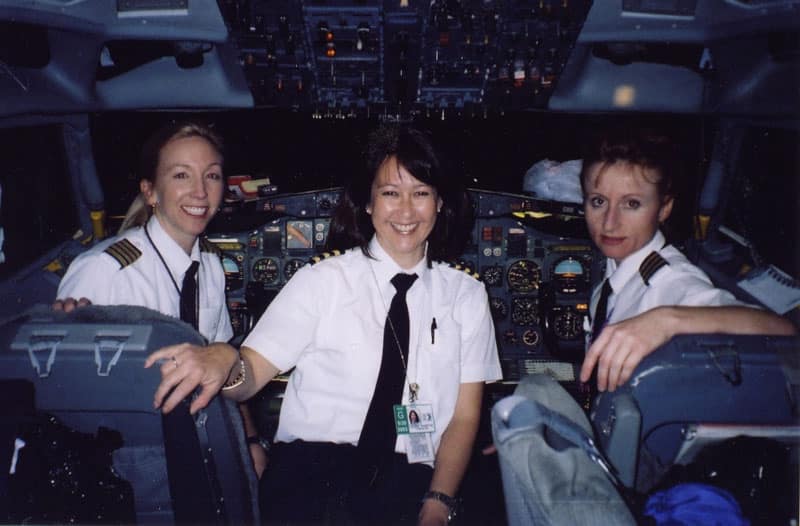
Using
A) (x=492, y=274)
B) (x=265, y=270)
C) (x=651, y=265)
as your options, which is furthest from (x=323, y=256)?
(x=492, y=274)

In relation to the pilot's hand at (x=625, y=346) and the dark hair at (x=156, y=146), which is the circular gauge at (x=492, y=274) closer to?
the dark hair at (x=156, y=146)

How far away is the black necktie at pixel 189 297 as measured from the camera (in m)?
1.93

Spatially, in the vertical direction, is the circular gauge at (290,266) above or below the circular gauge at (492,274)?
above

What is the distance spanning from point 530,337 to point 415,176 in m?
1.81

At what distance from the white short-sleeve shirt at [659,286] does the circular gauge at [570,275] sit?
1.04 m

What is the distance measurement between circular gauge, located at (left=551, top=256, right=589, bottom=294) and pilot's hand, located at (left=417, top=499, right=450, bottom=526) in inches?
74.4

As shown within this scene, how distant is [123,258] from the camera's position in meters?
1.80

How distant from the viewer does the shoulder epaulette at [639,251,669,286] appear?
169cm

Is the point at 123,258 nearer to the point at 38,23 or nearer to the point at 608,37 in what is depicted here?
the point at 38,23

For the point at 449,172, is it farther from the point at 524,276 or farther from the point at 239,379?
the point at 524,276

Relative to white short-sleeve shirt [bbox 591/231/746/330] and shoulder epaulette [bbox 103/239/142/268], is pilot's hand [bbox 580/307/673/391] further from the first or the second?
shoulder epaulette [bbox 103/239/142/268]

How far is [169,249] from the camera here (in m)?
1.97

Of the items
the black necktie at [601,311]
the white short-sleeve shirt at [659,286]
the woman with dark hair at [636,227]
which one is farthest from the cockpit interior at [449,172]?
the black necktie at [601,311]

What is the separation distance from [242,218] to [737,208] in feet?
8.75
